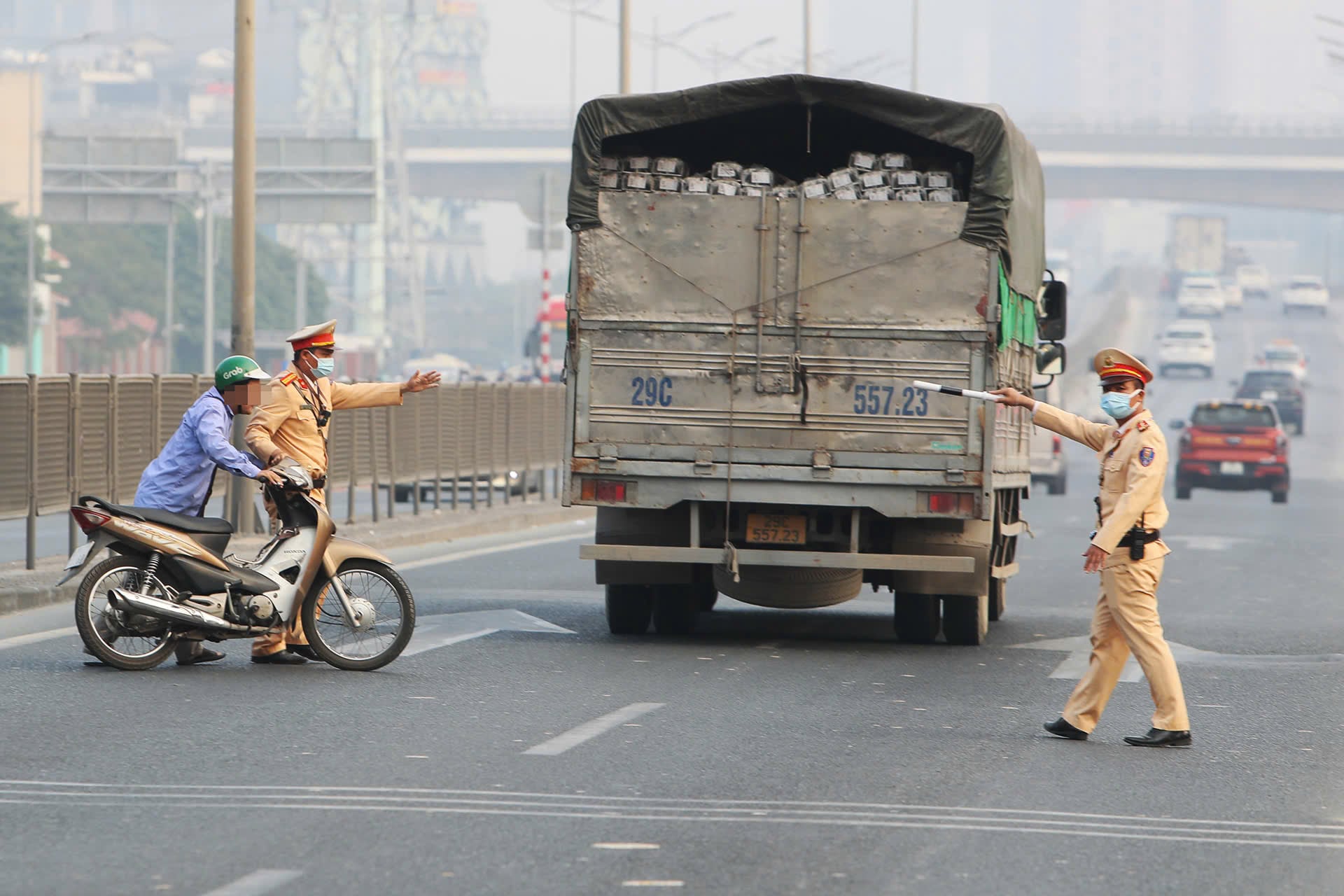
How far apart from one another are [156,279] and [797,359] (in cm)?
9473

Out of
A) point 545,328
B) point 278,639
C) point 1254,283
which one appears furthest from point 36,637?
point 1254,283

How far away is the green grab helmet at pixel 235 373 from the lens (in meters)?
11.4

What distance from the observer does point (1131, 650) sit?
32.1ft

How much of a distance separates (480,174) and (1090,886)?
453 ft

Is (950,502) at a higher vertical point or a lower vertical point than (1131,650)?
higher

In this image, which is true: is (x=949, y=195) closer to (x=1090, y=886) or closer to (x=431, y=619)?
(x=431, y=619)

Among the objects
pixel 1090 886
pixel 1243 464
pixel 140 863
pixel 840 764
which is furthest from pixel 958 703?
Answer: pixel 1243 464

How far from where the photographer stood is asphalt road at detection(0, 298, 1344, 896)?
22.2 ft

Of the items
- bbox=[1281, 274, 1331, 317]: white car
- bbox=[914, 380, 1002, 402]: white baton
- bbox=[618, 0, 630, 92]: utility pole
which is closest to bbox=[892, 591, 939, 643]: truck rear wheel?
bbox=[914, 380, 1002, 402]: white baton

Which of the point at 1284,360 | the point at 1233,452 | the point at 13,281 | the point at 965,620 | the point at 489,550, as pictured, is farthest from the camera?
the point at 1284,360

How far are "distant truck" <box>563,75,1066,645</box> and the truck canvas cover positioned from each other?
2 centimetres

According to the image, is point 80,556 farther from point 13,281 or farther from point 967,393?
point 13,281

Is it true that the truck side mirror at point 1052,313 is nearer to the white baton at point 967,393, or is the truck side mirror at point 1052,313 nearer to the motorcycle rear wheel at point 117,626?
the white baton at point 967,393

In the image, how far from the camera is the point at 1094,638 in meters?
9.82
